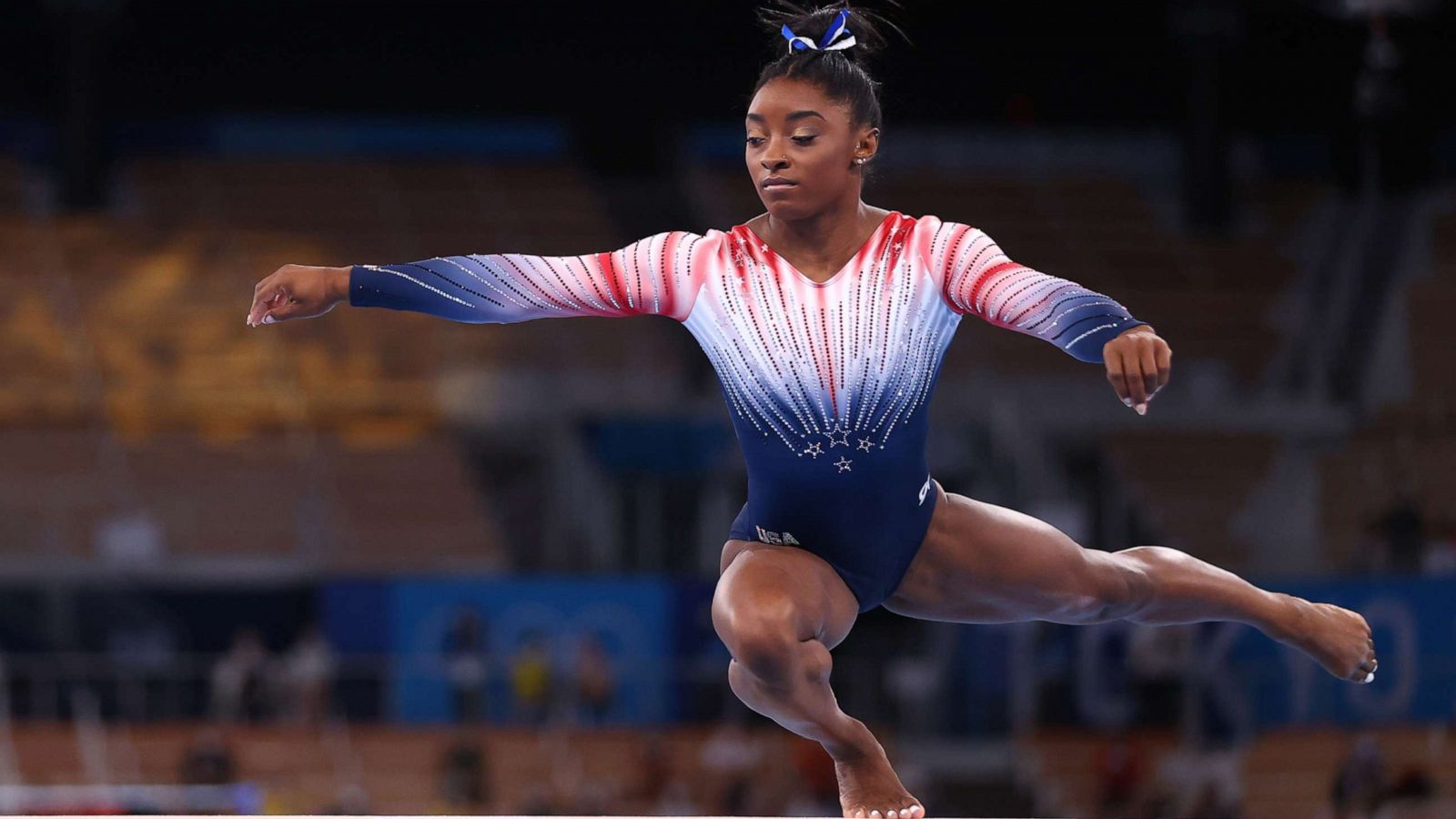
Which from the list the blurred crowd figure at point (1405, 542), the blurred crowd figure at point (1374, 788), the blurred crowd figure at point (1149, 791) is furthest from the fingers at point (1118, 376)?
the blurred crowd figure at point (1405, 542)

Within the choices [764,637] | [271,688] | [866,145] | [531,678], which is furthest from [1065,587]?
[271,688]

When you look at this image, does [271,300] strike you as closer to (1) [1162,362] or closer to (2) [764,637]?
(2) [764,637]

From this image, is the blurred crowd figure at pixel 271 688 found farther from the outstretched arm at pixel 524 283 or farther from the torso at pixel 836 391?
the torso at pixel 836 391

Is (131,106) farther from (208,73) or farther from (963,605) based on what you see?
(963,605)

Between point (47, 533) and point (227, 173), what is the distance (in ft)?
18.8

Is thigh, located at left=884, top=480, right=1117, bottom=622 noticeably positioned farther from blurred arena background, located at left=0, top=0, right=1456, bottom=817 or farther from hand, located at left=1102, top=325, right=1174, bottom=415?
blurred arena background, located at left=0, top=0, right=1456, bottom=817

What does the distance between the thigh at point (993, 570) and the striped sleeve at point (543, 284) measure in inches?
30.5

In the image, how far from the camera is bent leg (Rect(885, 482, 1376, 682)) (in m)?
3.81

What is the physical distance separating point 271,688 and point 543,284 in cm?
870

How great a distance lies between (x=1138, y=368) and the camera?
313 centimetres

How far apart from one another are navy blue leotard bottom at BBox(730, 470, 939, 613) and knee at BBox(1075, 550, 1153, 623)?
446 millimetres

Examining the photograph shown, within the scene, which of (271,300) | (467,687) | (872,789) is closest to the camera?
(872,789)

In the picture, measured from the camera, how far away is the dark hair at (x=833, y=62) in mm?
3695

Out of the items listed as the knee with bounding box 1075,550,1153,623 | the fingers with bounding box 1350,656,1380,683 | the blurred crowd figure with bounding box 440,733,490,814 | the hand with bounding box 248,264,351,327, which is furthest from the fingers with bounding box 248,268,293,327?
the blurred crowd figure with bounding box 440,733,490,814
